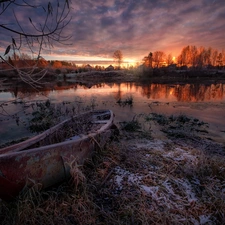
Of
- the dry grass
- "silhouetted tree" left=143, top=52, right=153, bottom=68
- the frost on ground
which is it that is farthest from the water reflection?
"silhouetted tree" left=143, top=52, right=153, bottom=68

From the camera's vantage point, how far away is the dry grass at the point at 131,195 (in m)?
2.43

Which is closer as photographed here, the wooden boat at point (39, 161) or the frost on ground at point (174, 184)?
the wooden boat at point (39, 161)

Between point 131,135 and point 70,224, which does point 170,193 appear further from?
point 131,135

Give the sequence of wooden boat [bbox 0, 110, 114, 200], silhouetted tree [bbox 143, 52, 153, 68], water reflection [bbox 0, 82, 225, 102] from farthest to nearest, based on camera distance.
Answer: silhouetted tree [bbox 143, 52, 153, 68]
water reflection [bbox 0, 82, 225, 102]
wooden boat [bbox 0, 110, 114, 200]

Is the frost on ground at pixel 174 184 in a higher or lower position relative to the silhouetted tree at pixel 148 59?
lower

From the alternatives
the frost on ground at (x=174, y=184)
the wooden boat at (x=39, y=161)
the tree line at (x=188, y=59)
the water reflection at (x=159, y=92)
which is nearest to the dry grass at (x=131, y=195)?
the frost on ground at (x=174, y=184)

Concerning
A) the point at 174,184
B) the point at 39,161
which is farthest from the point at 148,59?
the point at 39,161

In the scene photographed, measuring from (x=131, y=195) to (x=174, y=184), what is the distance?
96 cm

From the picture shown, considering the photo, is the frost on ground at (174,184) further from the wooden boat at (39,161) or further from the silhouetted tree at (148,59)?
the silhouetted tree at (148,59)

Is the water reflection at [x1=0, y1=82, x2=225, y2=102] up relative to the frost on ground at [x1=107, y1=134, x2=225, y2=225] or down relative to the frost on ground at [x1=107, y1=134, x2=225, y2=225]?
up

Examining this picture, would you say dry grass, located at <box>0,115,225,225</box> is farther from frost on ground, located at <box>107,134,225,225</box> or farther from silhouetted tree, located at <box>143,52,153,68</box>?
silhouetted tree, located at <box>143,52,153,68</box>

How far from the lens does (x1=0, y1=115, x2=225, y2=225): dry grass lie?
7.96 ft

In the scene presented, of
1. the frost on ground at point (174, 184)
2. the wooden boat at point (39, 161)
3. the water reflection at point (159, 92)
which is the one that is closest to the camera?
the wooden boat at point (39, 161)

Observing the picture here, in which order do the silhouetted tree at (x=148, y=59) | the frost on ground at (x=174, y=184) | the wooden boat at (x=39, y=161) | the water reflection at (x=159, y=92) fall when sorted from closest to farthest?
the wooden boat at (x=39, y=161)
the frost on ground at (x=174, y=184)
the water reflection at (x=159, y=92)
the silhouetted tree at (x=148, y=59)
